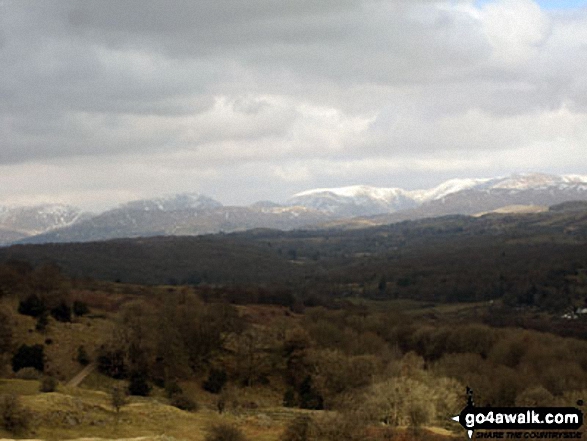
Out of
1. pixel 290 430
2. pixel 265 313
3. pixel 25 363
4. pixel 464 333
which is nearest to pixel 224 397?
pixel 290 430

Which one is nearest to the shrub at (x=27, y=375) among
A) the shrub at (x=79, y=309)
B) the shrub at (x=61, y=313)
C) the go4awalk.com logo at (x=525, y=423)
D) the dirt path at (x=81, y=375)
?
the dirt path at (x=81, y=375)

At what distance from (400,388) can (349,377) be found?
23045 mm

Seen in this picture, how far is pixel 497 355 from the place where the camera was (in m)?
109

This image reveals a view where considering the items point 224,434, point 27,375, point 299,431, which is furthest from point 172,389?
point 224,434

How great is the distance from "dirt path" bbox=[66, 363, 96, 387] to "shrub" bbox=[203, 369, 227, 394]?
1947 centimetres

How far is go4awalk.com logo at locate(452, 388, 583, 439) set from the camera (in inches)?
1684

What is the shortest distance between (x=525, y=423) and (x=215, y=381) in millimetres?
65690

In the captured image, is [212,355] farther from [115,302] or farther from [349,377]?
[115,302]

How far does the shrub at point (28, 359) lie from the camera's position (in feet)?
301

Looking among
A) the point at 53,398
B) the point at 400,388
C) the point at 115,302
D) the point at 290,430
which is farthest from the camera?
the point at 115,302

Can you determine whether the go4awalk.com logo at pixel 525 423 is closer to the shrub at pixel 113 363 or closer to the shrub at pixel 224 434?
the shrub at pixel 224 434

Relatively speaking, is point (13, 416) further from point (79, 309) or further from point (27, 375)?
point (79, 309)

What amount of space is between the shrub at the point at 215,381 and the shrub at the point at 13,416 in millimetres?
51455

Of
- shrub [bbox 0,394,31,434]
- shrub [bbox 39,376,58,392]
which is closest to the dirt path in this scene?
shrub [bbox 39,376,58,392]
